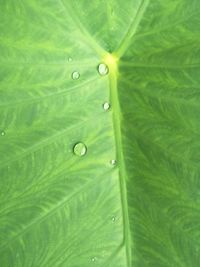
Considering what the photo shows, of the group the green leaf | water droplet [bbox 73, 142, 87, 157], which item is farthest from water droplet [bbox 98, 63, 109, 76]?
water droplet [bbox 73, 142, 87, 157]

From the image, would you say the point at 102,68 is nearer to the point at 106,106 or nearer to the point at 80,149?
the point at 106,106

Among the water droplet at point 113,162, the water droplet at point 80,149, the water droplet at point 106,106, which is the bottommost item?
the water droplet at point 113,162

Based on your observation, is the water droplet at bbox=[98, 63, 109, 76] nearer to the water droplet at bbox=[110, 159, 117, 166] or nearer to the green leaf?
the green leaf

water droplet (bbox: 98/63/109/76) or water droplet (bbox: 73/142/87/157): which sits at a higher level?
water droplet (bbox: 98/63/109/76)

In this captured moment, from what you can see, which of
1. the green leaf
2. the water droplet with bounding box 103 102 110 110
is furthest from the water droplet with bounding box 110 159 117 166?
the water droplet with bounding box 103 102 110 110

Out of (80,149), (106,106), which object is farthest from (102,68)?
(80,149)

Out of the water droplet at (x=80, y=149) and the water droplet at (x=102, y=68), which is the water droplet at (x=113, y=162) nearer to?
the water droplet at (x=80, y=149)

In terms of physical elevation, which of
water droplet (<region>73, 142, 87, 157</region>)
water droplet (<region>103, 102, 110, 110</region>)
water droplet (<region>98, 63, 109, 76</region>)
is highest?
water droplet (<region>98, 63, 109, 76</region>)

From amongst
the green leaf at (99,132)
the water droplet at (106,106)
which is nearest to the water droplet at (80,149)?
the green leaf at (99,132)
